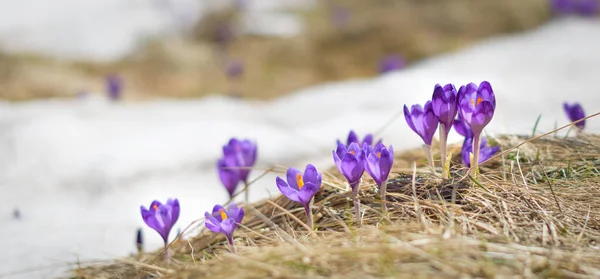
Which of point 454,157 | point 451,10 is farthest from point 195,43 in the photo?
point 454,157

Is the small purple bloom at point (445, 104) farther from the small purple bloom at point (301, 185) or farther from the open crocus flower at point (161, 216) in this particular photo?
the open crocus flower at point (161, 216)

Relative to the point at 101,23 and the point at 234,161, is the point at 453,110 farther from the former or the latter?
the point at 101,23

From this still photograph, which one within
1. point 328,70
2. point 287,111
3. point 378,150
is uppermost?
point 328,70

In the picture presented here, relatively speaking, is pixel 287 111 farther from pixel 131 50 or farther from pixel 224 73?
pixel 131 50

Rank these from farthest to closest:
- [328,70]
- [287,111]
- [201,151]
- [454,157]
→ [328,70] → [287,111] → [201,151] → [454,157]

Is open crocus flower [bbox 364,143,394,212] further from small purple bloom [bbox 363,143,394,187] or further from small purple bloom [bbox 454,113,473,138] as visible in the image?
small purple bloom [bbox 454,113,473,138]

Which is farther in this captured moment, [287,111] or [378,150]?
[287,111]

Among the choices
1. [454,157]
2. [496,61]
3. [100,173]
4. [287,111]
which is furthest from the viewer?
[496,61]
